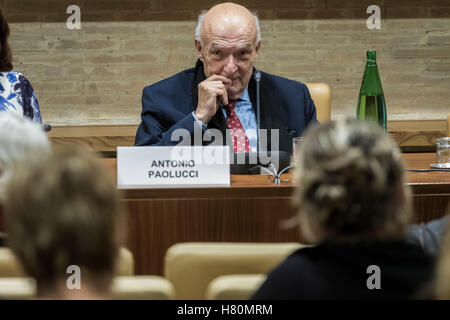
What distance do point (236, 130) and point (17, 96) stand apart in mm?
1068

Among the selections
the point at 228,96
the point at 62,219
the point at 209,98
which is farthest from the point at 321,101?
the point at 62,219

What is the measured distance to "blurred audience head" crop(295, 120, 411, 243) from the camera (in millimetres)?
1114

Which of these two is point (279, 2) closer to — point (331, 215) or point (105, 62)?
point (105, 62)

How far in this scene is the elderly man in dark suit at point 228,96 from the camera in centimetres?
269

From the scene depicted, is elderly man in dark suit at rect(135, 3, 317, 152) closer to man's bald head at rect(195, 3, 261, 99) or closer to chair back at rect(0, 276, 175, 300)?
man's bald head at rect(195, 3, 261, 99)

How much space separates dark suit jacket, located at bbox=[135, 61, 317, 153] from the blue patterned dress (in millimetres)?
604

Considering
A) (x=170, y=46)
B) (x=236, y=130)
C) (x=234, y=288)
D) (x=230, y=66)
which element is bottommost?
(x=234, y=288)

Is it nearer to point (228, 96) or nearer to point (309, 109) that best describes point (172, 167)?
point (228, 96)

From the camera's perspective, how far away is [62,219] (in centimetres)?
99

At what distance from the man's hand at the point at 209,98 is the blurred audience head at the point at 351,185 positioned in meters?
→ 1.43

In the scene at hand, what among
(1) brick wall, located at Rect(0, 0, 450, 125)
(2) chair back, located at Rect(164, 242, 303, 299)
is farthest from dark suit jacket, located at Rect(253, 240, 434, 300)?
(1) brick wall, located at Rect(0, 0, 450, 125)

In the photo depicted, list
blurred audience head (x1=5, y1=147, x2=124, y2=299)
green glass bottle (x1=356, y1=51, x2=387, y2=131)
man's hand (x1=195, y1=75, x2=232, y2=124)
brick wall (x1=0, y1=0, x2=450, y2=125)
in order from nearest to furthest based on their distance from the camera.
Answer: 1. blurred audience head (x1=5, y1=147, x2=124, y2=299)
2. green glass bottle (x1=356, y1=51, x2=387, y2=131)
3. man's hand (x1=195, y1=75, x2=232, y2=124)
4. brick wall (x1=0, y1=0, x2=450, y2=125)

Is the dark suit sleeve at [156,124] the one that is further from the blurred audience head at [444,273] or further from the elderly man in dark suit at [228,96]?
the blurred audience head at [444,273]

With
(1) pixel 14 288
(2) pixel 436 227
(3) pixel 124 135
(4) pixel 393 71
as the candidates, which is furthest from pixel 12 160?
(4) pixel 393 71
